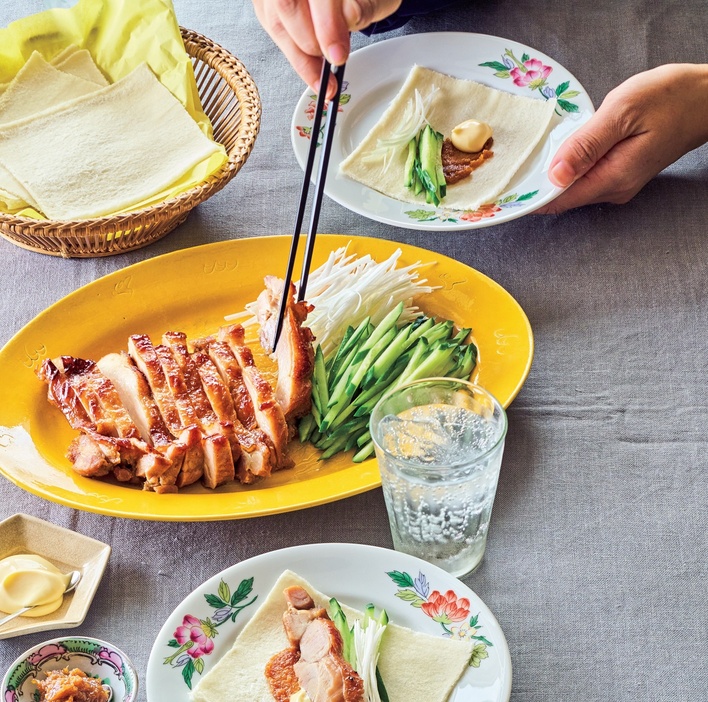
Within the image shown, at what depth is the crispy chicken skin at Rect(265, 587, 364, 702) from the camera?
1.30 metres

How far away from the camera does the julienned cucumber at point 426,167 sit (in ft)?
8.01

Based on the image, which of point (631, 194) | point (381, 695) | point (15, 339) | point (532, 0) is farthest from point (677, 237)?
point (15, 339)

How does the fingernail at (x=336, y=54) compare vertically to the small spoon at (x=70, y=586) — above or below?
above

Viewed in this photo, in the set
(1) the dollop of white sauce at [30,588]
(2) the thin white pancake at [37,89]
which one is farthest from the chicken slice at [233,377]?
(2) the thin white pancake at [37,89]

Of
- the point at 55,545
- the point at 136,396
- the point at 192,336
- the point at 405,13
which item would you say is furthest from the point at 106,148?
the point at 55,545

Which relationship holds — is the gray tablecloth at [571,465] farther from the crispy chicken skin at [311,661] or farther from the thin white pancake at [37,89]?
the thin white pancake at [37,89]

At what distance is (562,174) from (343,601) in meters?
1.35

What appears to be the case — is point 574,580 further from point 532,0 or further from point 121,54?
point 532,0

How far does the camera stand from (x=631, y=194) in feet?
8.13

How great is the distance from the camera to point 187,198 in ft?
7.50

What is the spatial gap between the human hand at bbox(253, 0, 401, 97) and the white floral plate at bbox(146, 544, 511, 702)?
1.01m

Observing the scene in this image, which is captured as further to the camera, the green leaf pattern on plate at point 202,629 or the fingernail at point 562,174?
the fingernail at point 562,174

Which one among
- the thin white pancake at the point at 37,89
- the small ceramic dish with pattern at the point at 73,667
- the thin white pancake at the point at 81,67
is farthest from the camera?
the thin white pancake at the point at 81,67

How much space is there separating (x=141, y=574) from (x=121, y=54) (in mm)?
1867
